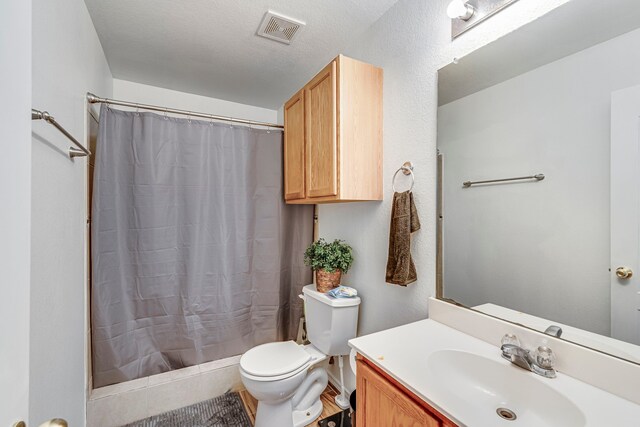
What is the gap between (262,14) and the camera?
5.08 feet

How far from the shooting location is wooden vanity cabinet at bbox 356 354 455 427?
750 millimetres

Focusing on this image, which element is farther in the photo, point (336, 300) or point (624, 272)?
point (336, 300)

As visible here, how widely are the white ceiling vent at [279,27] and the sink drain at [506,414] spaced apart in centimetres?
195

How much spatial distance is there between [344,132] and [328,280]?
911mm

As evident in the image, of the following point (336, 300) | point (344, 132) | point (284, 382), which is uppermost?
point (344, 132)

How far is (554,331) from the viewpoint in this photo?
0.90 metres

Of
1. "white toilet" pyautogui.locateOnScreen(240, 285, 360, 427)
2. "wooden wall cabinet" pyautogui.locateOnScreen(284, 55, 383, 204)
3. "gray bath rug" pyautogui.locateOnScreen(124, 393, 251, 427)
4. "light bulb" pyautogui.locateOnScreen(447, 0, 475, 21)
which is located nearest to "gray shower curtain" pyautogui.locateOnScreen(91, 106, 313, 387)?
"gray bath rug" pyautogui.locateOnScreen(124, 393, 251, 427)

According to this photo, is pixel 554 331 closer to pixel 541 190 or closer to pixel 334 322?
pixel 541 190

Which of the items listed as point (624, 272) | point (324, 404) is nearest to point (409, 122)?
point (624, 272)

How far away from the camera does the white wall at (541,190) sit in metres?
0.82

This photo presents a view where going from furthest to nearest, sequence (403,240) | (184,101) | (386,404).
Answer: (184,101)
(403,240)
(386,404)

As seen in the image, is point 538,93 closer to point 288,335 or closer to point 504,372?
point 504,372

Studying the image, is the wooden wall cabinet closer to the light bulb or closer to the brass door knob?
the light bulb

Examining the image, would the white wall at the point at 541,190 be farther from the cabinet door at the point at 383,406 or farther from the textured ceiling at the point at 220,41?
the textured ceiling at the point at 220,41
